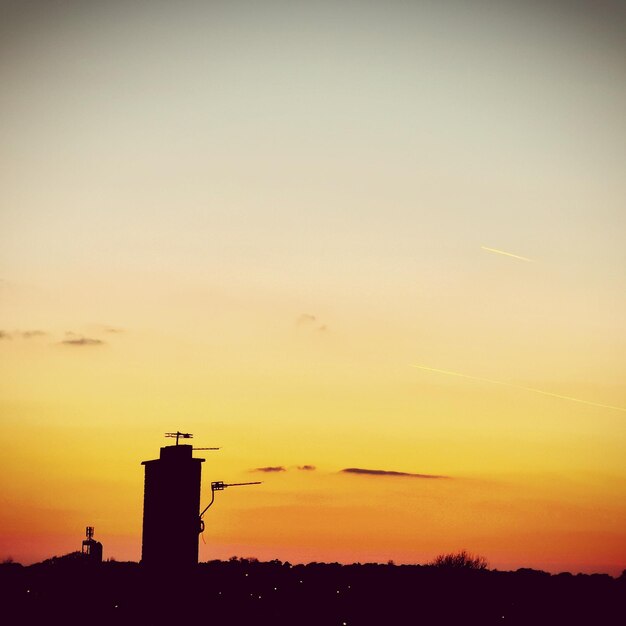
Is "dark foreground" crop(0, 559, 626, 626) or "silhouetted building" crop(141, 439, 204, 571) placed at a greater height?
"silhouetted building" crop(141, 439, 204, 571)

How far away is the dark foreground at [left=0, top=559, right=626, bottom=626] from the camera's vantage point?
56.3 meters

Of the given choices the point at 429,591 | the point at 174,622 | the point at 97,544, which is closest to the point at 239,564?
the point at 97,544

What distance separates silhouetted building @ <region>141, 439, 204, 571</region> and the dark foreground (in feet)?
3.42

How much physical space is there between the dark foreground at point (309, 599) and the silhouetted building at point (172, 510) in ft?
3.42

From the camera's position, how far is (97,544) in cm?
7894

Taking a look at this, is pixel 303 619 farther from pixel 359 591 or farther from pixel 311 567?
pixel 311 567

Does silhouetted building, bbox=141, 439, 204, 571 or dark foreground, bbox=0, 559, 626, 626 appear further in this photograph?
dark foreground, bbox=0, 559, 626, 626

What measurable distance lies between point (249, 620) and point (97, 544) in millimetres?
22748

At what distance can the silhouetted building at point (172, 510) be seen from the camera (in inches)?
1877

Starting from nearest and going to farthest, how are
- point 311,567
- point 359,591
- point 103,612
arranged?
point 103,612
point 359,591
point 311,567

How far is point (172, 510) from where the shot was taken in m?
47.9

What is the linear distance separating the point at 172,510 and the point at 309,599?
26.1 metres

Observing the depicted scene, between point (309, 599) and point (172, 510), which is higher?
point (172, 510)

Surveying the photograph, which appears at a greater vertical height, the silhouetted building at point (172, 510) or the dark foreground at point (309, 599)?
the silhouetted building at point (172, 510)
